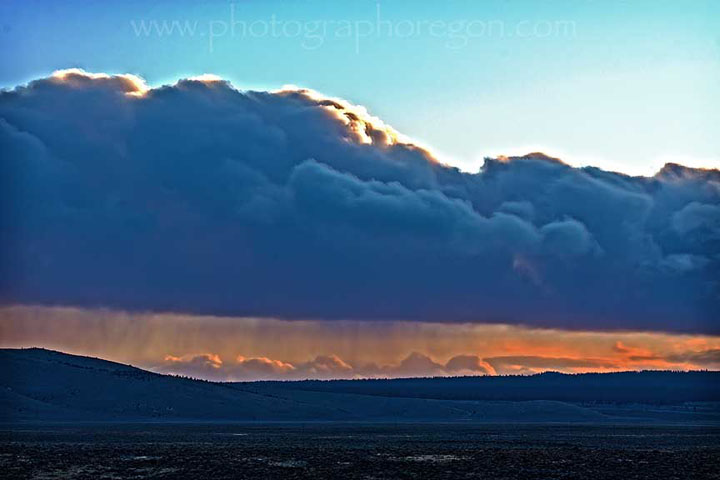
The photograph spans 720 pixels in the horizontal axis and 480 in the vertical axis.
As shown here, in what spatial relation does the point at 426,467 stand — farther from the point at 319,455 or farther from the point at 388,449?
the point at 388,449

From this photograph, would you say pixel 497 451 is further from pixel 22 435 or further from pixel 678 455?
pixel 22 435

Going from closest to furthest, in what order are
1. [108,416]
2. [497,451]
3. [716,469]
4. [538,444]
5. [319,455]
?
[716,469]
[319,455]
[497,451]
[538,444]
[108,416]

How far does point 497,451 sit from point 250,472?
30.8 meters

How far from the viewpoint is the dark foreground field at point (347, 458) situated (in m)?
69.1

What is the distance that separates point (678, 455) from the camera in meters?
90.1

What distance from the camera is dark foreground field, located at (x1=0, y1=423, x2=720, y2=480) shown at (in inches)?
2721

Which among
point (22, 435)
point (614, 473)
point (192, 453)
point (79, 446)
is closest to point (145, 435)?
point (22, 435)

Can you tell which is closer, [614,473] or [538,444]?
[614,473]

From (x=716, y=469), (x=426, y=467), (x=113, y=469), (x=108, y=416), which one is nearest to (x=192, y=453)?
(x=113, y=469)

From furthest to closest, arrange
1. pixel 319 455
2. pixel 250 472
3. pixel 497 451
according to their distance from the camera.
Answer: pixel 497 451 → pixel 319 455 → pixel 250 472

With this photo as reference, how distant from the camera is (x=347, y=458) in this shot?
82188 millimetres

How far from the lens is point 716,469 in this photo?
74.0m

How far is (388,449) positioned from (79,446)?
2684cm

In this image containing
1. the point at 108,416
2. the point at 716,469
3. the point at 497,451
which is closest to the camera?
the point at 716,469
